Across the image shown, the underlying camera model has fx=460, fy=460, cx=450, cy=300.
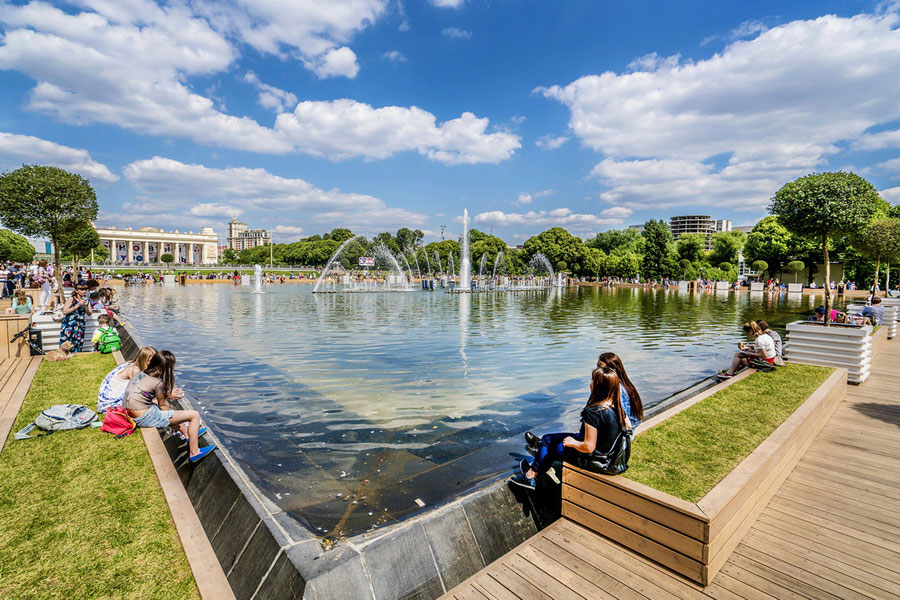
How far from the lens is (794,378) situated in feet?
29.8

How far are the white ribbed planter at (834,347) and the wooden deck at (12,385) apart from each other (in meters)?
14.6

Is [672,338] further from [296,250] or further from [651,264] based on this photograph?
[296,250]

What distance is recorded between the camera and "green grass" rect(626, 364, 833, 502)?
456 centimetres

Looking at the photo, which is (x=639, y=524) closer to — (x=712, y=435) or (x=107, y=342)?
(x=712, y=435)

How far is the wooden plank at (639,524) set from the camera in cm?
362

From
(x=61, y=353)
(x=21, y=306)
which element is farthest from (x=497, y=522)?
(x=21, y=306)

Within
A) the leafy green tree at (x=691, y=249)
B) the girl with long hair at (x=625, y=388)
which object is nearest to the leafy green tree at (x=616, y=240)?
the leafy green tree at (x=691, y=249)

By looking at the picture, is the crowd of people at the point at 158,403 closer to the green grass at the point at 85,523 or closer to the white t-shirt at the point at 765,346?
the green grass at the point at 85,523

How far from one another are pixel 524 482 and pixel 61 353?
41.4 ft

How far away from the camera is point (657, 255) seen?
7775cm

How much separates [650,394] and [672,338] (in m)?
9.09

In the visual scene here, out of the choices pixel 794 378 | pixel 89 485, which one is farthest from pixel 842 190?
pixel 89 485

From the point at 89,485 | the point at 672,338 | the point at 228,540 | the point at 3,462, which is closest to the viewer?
the point at 228,540

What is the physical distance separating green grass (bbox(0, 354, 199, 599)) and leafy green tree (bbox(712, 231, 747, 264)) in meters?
96.1
